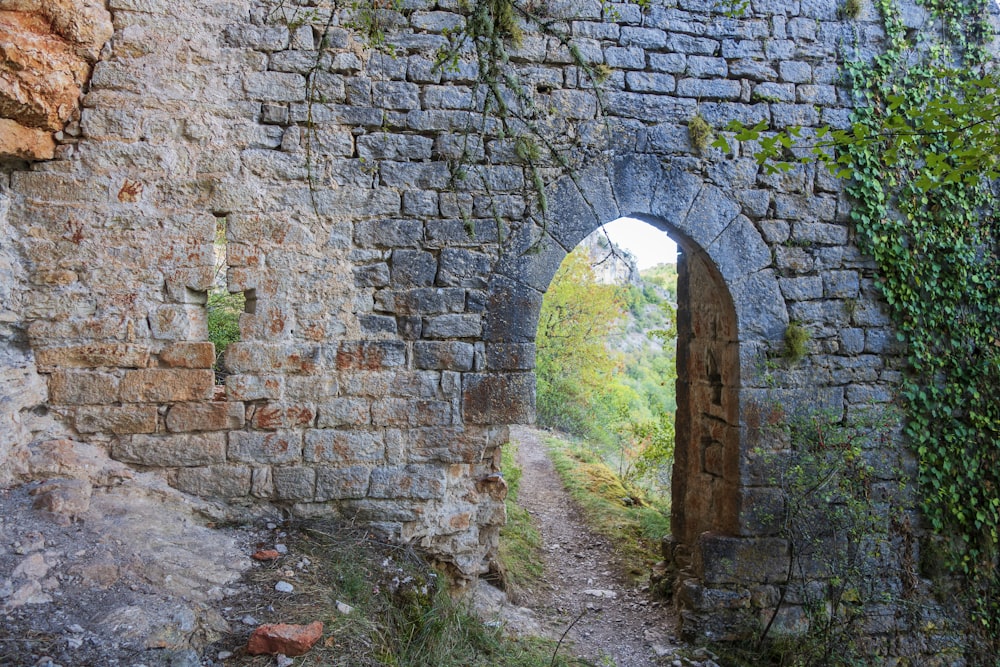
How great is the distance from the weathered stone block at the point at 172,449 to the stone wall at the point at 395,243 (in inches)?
0.4

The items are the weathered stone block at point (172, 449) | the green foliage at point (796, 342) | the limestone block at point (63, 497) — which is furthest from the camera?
the green foliage at point (796, 342)

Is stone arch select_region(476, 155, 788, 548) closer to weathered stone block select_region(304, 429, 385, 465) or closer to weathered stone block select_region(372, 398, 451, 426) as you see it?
weathered stone block select_region(372, 398, 451, 426)

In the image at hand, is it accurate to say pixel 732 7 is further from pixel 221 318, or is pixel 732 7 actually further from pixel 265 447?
pixel 221 318

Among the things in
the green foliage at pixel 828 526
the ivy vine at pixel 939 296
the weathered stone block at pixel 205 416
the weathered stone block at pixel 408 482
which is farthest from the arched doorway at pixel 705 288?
the weathered stone block at pixel 205 416

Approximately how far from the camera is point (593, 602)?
4.61 meters

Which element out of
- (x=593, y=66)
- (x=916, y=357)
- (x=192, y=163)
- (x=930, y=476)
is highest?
(x=593, y=66)

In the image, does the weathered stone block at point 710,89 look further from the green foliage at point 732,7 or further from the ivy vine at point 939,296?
the ivy vine at point 939,296

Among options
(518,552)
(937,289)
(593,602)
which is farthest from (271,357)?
(937,289)

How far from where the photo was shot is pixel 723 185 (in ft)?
13.1

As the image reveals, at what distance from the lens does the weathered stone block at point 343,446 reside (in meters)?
3.54

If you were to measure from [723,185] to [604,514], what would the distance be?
354 cm

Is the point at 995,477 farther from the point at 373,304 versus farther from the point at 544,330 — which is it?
the point at 544,330

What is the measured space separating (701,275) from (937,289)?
150 cm

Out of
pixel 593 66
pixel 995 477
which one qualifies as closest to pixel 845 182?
pixel 593 66
